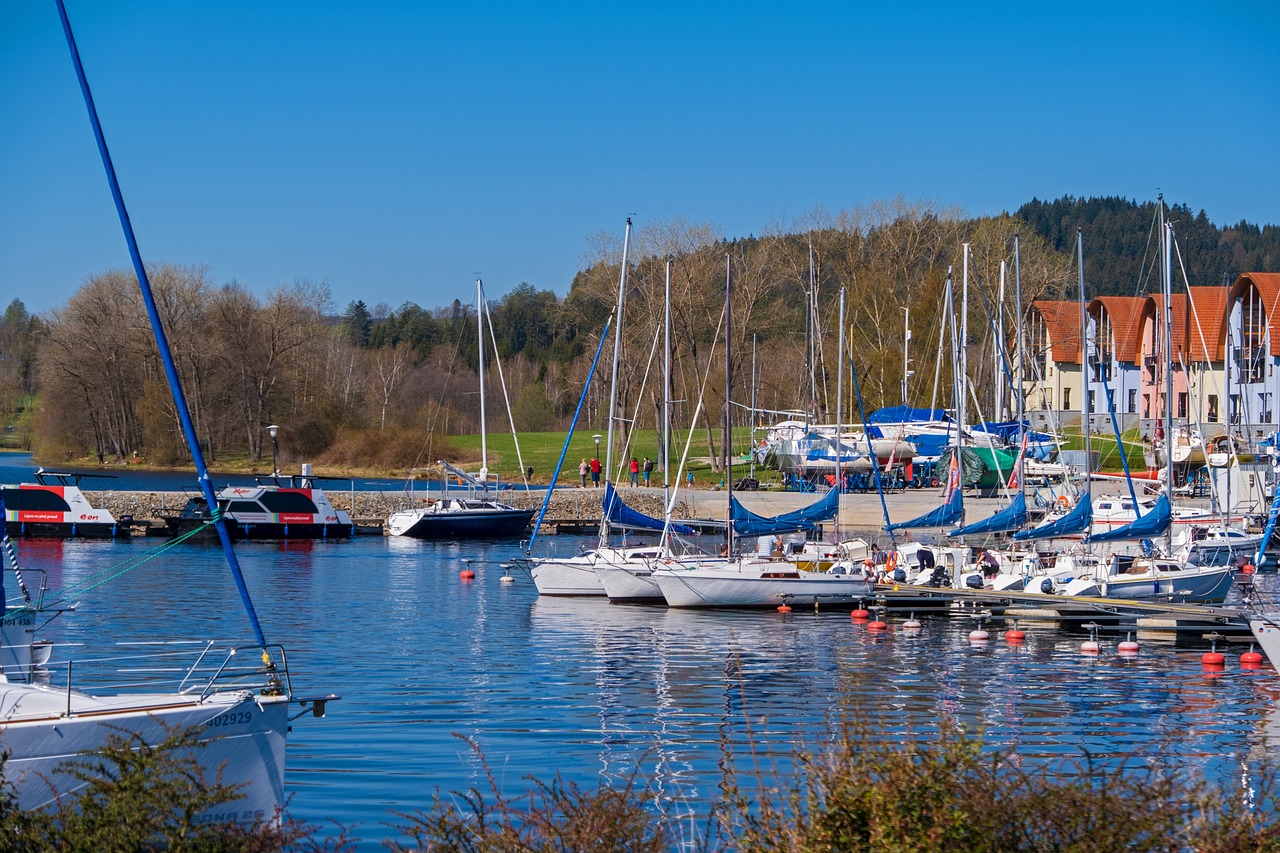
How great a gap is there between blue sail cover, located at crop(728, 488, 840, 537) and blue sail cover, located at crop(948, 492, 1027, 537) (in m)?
4.03

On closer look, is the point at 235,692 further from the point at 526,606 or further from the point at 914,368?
the point at 914,368

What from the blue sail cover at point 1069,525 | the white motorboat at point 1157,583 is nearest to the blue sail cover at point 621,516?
the blue sail cover at point 1069,525

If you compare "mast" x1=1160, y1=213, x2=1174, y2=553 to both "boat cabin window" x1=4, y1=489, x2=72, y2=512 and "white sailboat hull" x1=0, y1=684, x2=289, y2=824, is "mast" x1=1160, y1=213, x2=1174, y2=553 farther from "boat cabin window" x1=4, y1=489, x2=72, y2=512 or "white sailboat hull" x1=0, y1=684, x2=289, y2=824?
"boat cabin window" x1=4, y1=489, x2=72, y2=512

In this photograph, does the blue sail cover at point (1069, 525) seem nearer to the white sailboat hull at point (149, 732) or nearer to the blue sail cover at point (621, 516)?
the blue sail cover at point (621, 516)

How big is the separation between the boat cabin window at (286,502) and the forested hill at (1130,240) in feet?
357

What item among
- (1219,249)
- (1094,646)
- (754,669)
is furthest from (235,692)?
(1219,249)

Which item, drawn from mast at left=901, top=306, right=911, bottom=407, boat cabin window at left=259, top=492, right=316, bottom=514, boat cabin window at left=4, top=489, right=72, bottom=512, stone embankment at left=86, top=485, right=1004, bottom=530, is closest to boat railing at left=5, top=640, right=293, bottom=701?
stone embankment at left=86, top=485, right=1004, bottom=530

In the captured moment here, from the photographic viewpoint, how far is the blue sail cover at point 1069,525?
123 ft

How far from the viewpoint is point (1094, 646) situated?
28766 millimetres

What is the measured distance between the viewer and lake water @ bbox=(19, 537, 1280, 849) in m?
17.9

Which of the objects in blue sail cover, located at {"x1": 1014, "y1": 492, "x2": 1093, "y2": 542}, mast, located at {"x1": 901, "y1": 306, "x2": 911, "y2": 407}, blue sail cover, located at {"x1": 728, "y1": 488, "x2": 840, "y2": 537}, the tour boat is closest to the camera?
blue sail cover, located at {"x1": 1014, "y1": 492, "x2": 1093, "y2": 542}

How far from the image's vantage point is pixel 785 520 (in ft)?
139

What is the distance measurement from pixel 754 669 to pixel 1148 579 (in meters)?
12.5

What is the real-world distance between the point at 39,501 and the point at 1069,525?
40536 millimetres
